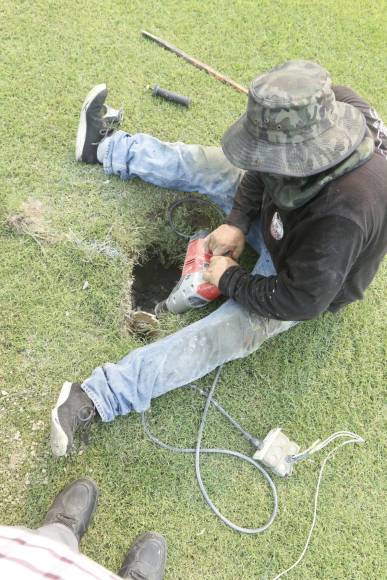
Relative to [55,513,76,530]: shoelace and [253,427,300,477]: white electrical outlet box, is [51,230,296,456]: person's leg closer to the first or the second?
[55,513,76,530]: shoelace

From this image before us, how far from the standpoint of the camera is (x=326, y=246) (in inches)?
70.4

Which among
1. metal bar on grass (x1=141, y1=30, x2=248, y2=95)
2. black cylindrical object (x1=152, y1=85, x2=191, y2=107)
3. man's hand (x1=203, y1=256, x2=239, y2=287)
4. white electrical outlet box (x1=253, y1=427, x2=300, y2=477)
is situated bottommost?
white electrical outlet box (x1=253, y1=427, x2=300, y2=477)

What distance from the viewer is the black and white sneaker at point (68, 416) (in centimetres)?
218

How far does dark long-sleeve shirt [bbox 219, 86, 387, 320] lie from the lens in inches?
68.2

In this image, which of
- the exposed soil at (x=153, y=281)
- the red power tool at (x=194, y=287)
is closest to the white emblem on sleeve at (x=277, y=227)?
the red power tool at (x=194, y=287)

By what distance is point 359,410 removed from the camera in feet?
8.79

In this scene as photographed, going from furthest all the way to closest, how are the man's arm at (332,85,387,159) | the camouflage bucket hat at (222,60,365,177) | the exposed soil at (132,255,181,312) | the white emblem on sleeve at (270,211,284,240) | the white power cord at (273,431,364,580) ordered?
1. the exposed soil at (132,255,181,312)
2. the white power cord at (273,431,364,580)
3. the white emblem on sleeve at (270,211,284,240)
4. the man's arm at (332,85,387,159)
5. the camouflage bucket hat at (222,60,365,177)

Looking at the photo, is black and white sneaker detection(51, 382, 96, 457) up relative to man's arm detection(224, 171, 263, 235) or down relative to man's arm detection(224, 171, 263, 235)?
down

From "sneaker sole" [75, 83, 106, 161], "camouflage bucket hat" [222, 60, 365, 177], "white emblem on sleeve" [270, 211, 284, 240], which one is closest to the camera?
"camouflage bucket hat" [222, 60, 365, 177]

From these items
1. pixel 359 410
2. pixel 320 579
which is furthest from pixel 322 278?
pixel 320 579

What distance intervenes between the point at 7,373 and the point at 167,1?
9.18 ft

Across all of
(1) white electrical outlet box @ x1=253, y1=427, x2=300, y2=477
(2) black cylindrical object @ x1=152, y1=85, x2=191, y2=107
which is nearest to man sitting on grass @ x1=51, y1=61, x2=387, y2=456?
(2) black cylindrical object @ x1=152, y1=85, x2=191, y2=107

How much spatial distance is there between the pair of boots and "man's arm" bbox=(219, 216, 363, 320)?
1158 mm

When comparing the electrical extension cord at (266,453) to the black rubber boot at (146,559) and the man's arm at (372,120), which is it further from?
the man's arm at (372,120)
